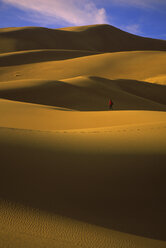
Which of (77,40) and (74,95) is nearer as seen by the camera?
(74,95)

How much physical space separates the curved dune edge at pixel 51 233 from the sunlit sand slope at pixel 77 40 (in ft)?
264

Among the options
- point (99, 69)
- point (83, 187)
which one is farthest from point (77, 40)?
point (83, 187)

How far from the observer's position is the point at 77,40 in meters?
94.4

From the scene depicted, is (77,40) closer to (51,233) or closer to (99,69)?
(99,69)

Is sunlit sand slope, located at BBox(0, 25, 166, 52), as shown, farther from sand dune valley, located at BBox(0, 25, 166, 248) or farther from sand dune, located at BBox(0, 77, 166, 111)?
sand dune valley, located at BBox(0, 25, 166, 248)

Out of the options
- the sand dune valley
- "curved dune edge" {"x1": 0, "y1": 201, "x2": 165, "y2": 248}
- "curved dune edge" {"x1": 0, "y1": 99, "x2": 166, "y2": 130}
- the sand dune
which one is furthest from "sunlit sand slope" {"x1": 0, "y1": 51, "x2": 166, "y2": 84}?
"curved dune edge" {"x1": 0, "y1": 201, "x2": 165, "y2": 248}

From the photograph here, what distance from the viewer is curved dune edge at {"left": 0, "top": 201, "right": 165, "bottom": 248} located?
1.91 meters

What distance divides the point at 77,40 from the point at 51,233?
98.7m

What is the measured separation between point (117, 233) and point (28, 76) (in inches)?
1528

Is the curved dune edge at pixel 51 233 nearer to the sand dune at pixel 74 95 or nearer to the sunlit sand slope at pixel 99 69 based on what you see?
the sand dune at pixel 74 95

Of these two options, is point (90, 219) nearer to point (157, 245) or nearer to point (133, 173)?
point (157, 245)

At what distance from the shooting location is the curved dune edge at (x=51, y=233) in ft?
6.27

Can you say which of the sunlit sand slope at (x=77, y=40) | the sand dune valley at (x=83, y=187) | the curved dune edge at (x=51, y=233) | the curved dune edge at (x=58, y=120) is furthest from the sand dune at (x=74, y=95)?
the sunlit sand slope at (x=77, y=40)

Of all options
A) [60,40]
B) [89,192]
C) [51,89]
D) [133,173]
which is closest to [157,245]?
[89,192]
